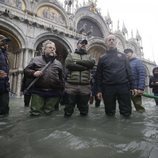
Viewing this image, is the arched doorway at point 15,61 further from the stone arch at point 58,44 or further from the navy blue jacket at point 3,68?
the navy blue jacket at point 3,68

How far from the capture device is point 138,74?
5.23m

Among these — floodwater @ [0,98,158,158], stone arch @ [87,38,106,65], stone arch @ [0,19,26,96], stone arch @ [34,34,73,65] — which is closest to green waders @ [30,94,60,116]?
floodwater @ [0,98,158,158]

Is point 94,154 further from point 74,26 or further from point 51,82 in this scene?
point 74,26

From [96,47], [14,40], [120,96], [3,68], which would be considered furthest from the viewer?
[96,47]

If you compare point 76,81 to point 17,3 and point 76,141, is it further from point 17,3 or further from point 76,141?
point 17,3

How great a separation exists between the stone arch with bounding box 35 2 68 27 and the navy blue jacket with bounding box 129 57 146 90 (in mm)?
16256

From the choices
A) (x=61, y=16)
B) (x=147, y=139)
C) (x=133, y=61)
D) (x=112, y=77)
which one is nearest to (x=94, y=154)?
(x=147, y=139)

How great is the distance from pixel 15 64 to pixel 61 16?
26.9ft

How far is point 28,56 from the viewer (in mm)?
16703

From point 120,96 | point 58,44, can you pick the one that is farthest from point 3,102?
point 58,44

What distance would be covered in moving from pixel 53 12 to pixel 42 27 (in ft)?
13.2

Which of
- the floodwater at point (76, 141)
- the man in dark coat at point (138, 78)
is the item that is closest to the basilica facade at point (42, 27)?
the man in dark coat at point (138, 78)

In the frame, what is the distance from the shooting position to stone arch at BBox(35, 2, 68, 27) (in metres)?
19.8

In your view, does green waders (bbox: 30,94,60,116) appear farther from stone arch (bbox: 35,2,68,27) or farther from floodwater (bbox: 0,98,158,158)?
stone arch (bbox: 35,2,68,27)
